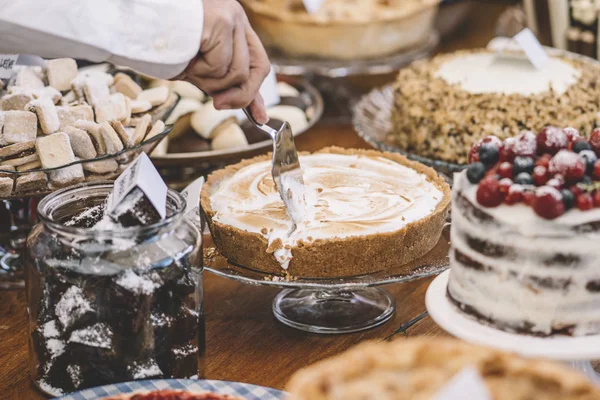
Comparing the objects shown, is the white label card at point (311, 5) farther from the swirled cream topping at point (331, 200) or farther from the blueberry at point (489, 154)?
the blueberry at point (489, 154)

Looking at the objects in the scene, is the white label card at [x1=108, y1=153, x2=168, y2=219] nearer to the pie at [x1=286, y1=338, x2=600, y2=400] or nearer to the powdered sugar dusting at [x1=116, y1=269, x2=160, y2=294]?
the powdered sugar dusting at [x1=116, y1=269, x2=160, y2=294]

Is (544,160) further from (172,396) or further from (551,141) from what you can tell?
(172,396)

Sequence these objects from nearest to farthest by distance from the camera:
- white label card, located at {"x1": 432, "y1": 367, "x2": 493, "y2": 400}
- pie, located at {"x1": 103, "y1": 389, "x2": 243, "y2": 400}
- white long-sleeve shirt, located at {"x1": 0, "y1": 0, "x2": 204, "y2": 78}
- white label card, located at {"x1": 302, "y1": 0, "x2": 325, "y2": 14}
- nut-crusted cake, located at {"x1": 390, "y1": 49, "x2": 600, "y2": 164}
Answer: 1. white label card, located at {"x1": 432, "y1": 367, "x2": 493, "y2": 400}
2. pie, located at {"x1": 103, "y1": 389, "x2": 243, "y2": 400}
3. white long-sleeve shirt, located at {"x1": 0, "y1": 0, "x2": 204, "y2": 78}
4. nut-crusted cake, located at {"x1": 390, "y1": 49, "x2": 600, "y2": 164}
5. white label card, located at {"x1": 302, "y1": 0, "x2": 325, "y2": 14}

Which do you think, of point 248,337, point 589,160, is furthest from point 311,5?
point 589,160

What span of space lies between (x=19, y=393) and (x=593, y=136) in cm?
93

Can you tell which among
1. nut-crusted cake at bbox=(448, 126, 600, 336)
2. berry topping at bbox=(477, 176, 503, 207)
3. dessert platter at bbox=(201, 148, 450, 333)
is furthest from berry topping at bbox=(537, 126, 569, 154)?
dessert platter at bbox=(201, 148, 450, 333)

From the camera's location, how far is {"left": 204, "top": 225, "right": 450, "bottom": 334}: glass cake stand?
1340 millimetres

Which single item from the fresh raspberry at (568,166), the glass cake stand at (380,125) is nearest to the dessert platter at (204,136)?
the glass cake stand at (380,125)

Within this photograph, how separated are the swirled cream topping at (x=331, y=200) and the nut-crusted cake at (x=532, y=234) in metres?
0.32

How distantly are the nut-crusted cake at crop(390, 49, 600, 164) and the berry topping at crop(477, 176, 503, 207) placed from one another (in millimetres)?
934

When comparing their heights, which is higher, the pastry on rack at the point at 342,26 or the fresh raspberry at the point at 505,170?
the fresh raspberry at the point at 505,170

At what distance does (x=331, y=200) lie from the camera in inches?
59.0

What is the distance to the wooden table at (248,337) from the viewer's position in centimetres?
134

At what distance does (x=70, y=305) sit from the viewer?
3.77 feet
